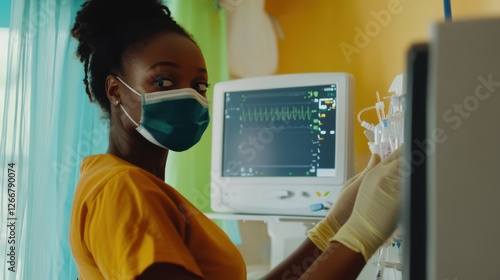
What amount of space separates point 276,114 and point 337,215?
975 mm

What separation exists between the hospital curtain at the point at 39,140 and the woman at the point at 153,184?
0.76m

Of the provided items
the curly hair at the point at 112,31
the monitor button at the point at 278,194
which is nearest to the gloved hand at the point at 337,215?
the curly hair at the point at 112,31

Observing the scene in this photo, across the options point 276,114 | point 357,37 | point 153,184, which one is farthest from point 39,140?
point 357,37

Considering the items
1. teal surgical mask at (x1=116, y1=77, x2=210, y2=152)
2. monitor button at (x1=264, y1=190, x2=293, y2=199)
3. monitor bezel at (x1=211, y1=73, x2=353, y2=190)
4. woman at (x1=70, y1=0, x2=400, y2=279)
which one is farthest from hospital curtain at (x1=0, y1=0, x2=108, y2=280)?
teal surgical mask at (x1=116, y1=77, x2=210, y2=152)

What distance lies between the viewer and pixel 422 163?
0.53 meters

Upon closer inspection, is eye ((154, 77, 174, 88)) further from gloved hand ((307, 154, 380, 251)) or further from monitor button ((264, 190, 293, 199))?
monitor button ((264, 190, 293, 199))

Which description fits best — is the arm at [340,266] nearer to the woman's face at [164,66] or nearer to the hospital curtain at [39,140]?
the woman's face at [164,66]

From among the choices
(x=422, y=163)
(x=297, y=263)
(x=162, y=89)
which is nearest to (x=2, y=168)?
(x=162, y=89)

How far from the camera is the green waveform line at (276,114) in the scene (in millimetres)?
1974

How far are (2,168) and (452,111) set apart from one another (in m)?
1.52

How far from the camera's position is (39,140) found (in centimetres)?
182

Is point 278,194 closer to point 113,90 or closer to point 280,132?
point 280,132

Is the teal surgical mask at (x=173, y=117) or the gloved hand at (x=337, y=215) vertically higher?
the teal surgical mask at (x=173, y=117)

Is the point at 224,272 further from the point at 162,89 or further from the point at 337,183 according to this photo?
the point at 337,183
